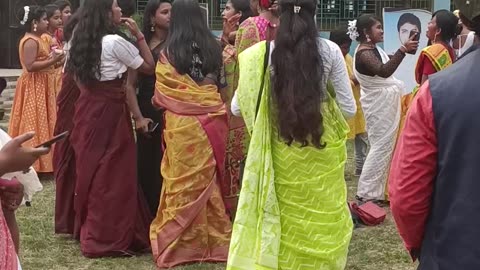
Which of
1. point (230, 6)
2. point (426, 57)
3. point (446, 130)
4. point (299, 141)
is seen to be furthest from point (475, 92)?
point (230, 6)

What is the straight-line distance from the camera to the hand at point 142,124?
536 centimetres

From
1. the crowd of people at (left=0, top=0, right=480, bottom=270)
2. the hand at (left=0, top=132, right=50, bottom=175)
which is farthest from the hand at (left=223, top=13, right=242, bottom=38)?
the hand at (left=0, top=132, right=50, bottom=175)

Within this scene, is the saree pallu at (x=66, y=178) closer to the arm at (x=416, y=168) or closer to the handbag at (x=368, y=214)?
the handbag at (x=368, y=214)

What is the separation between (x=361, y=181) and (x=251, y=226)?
3.05 metres

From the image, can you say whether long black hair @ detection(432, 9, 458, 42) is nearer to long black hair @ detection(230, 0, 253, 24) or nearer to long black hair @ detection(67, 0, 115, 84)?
long black hair @ detection(230, 0, 253, 24)

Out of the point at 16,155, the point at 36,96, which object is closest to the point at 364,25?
the point at 36,96

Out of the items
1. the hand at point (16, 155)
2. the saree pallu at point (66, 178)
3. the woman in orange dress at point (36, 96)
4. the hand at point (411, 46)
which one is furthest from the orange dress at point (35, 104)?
the hand at point (16, 155)

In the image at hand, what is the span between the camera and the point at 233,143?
575 centimetres

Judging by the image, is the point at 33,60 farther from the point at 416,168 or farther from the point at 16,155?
the point at 416,168

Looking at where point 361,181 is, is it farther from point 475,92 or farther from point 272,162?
point 475,92

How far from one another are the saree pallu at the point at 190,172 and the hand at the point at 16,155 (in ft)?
8.38

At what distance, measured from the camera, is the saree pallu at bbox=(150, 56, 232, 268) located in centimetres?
504

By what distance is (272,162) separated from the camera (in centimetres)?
405

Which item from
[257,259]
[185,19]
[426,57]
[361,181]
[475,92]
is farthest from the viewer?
[361,181]
